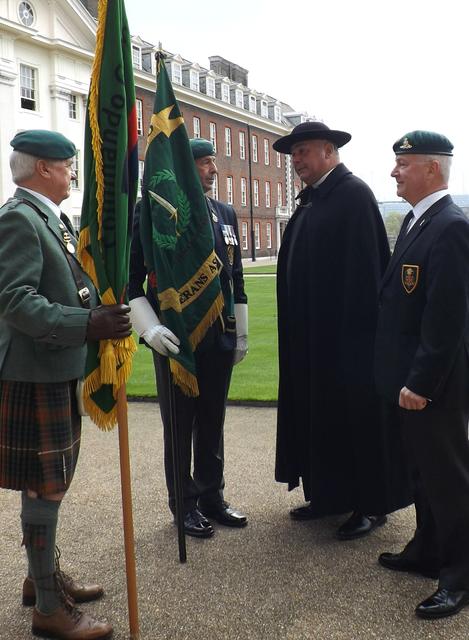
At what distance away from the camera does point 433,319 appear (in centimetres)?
304

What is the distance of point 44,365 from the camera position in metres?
2.88

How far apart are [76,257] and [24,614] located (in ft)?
5.59

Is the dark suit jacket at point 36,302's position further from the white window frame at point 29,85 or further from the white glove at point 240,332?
the white window frame at point 29,85

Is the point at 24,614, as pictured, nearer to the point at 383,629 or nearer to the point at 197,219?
the point at 383,629

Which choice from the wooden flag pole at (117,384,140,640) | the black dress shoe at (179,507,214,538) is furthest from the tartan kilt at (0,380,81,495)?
the black dress shoe at (179,507,214,538)

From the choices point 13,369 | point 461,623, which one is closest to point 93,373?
point 13,369

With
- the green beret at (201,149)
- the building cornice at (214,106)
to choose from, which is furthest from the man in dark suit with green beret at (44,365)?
the building cornice at (214,106)

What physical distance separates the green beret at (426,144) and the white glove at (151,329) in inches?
62.3

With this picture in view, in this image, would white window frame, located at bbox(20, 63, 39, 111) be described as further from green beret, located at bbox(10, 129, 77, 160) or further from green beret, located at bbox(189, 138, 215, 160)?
green beret, located at bbox(10, 129, 77, 160)

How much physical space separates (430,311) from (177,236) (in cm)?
148

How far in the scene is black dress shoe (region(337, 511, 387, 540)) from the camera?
3.97 meters

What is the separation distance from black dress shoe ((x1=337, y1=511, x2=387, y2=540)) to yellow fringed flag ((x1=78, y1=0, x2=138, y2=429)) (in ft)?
6.04

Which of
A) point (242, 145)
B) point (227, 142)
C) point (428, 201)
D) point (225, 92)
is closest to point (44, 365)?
point (428, 201)

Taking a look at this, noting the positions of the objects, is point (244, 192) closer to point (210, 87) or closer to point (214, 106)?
point (214, 106)
